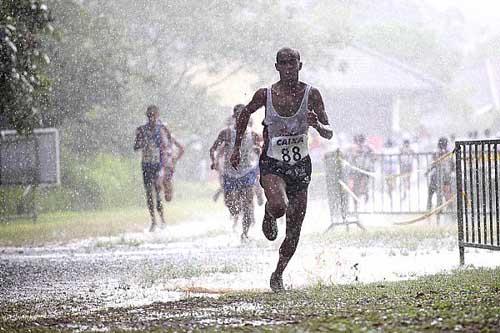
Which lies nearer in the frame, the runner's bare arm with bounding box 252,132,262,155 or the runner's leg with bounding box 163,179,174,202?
the runner's bare arm with bounding box 252,132,262,155

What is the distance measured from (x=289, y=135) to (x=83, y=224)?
13.0m

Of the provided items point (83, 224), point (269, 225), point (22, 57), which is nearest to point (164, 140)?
point (22, 57)

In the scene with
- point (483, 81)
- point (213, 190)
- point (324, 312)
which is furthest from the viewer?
point (483, 81)

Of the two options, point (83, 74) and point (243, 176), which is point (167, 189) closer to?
point (243, 176)

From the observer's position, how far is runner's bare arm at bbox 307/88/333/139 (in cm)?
952

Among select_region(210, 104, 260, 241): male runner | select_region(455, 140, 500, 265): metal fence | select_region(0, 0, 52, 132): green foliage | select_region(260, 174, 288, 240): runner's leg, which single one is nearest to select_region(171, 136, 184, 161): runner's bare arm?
select_region(210, 104, 260, 241): male runner

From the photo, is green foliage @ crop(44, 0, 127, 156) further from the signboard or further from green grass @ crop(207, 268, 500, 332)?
green grass @ crop(207, 268, 500, 332)

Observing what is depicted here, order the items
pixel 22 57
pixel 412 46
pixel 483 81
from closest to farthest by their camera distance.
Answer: pixel 22 57 < pixel 412 46 < pixel 483 81

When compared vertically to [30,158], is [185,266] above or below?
below

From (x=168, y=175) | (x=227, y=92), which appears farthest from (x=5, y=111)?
(x=227, y=92)

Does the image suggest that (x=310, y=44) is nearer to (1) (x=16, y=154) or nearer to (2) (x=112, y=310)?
(1) (x=16, y=154)

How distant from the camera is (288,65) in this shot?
31.1 ft

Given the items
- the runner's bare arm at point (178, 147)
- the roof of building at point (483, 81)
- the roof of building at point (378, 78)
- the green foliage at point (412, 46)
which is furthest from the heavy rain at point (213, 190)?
the roof of building at point (483, 81)

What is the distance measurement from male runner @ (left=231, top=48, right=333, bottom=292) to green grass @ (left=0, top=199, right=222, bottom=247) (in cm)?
753
